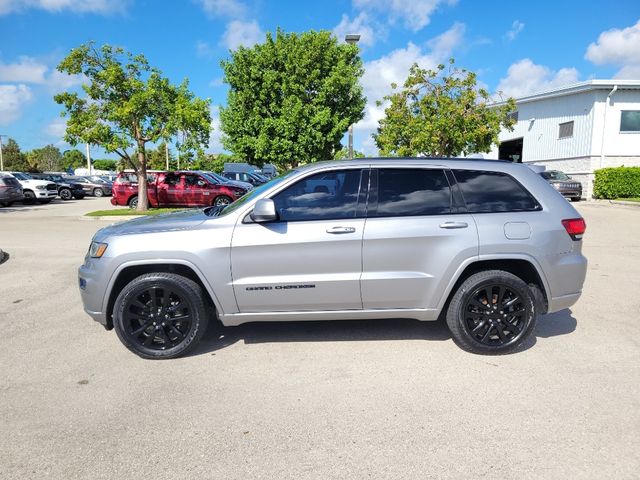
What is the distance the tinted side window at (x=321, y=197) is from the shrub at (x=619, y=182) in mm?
24437

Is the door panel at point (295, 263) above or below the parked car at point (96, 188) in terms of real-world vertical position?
below

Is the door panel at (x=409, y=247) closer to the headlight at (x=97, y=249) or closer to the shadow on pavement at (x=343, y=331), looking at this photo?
the shadow on pavement at (x=343, y=331)

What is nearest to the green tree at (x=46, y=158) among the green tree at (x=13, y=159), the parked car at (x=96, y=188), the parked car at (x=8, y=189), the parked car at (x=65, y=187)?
the green tree at (x=13, y=159)

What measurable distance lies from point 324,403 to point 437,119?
19.0 m

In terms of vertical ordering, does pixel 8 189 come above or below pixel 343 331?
above

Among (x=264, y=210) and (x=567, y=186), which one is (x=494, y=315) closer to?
(x=264, y=210)

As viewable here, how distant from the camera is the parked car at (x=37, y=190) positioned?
23.8m

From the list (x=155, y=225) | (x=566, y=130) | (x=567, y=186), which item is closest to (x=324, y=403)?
(x=155, y=225)

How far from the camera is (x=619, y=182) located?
23.1 meters

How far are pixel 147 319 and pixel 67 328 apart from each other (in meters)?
1.51

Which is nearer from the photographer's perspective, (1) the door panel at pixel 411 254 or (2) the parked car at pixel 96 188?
(1) the door panel at pixel 411 254

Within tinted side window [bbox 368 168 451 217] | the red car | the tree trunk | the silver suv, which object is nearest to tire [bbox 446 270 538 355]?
the silver suv

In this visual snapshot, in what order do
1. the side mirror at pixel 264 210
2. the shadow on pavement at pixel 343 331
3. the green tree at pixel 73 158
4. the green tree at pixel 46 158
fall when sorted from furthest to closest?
the green tree at pixel 73 158, the green tree at pixel 46 158, the shadow on pavement at pixel 343 331, the side mirror at pixel 264 210

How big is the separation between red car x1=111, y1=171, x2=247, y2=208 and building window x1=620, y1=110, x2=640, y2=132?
69.2 ft
